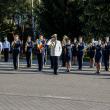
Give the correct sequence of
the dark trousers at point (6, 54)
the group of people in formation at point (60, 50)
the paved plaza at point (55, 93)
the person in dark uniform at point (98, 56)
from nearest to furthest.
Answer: the paved plaza at point (55, 93) → the group of people in formation at point (60, 50) → the person in dark uniform at point (98, 56) → the dark trousers at point (6, 54)

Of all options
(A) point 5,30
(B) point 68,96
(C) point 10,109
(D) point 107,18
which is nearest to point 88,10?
(D) point 107,18

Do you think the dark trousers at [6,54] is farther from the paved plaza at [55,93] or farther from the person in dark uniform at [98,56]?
Answer: the paved plaza at [55,93]

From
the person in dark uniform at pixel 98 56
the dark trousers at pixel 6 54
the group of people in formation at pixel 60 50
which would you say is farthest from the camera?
the dark trousers at pixel 6 54

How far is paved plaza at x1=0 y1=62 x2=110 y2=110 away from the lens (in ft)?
38.5

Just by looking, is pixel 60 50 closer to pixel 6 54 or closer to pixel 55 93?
pixel 55 93

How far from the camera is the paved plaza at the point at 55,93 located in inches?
462

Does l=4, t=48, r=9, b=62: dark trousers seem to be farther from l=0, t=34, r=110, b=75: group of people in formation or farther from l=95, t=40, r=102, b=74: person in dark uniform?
l=95, t=40, r=102, b=74: person in dark uniform

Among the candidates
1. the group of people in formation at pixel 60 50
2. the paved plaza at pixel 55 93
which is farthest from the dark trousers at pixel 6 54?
the paved plaza at pixel 55 93

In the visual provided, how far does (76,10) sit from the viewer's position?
4053 cm

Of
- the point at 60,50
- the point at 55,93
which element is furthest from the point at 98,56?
the point at 55,93

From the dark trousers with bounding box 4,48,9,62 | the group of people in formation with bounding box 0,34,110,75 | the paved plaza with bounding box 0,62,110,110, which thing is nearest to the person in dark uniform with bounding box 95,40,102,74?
the group of people in formation with bounding box 0,34,110,75

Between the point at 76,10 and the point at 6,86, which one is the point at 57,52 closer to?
the point at 6,86

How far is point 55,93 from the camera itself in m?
14.2

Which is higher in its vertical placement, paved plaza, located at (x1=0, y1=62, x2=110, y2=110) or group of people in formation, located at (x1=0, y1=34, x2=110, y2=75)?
group of people in formation, located at (x1=0, y1=34, x2=110, y2=75)
